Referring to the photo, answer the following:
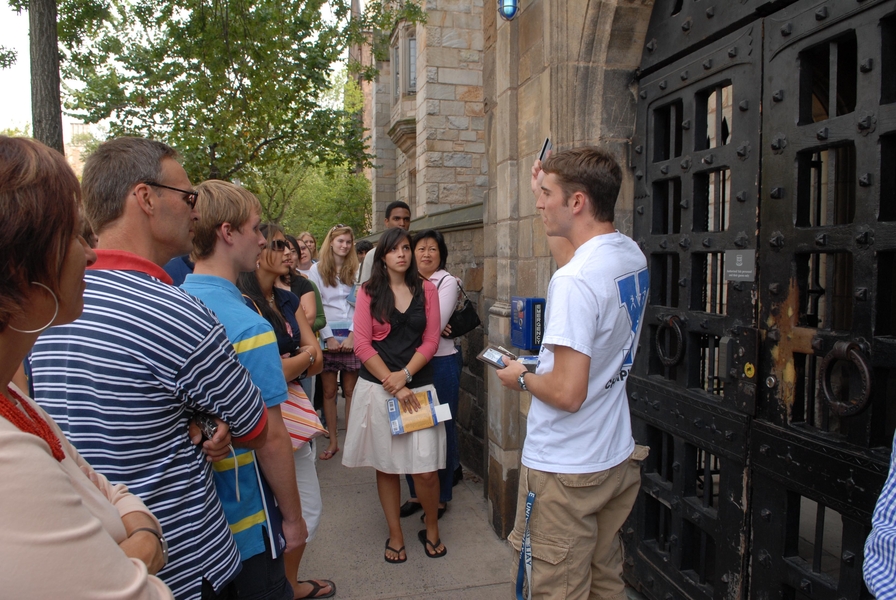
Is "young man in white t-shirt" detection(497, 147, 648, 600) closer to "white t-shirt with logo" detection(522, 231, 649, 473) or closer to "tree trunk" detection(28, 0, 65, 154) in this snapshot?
"white t-shirt with logo" detection(522, 231, 649, 473)

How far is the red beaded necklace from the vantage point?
907 mm

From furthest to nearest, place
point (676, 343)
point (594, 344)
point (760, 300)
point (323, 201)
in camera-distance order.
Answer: point (323, 201) → point (676, 343) → point (760, 300) → point (594, 344)

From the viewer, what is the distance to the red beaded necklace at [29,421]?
907mm

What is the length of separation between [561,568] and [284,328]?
1.77 metres

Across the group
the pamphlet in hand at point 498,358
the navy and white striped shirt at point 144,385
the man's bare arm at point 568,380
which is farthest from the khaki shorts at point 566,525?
the navy and white striped shirt at point 144,385

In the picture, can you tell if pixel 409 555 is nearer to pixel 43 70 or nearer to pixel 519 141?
pixel 519 141

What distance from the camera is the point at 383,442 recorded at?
388cm

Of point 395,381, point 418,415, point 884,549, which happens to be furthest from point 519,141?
point 884,549

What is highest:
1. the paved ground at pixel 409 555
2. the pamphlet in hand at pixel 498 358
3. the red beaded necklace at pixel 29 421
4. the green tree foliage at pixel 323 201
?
the green tree foliage at pixel 323 201

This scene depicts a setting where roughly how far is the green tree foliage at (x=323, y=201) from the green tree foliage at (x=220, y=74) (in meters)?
8.73

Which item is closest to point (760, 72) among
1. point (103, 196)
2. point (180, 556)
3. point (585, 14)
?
point (585, 14)

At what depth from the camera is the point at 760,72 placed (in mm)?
2406

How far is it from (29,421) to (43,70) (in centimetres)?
452

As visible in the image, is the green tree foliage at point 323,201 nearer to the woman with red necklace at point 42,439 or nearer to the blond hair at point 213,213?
the blond hair at point 213,213
